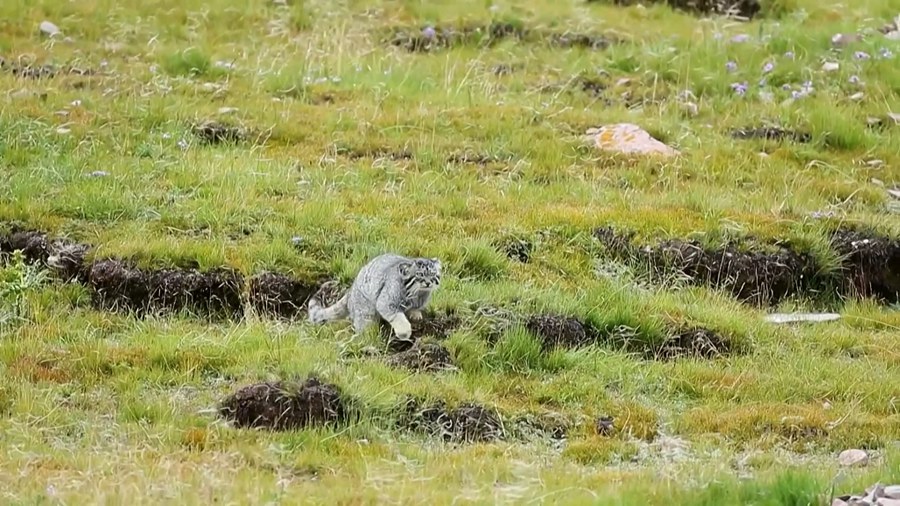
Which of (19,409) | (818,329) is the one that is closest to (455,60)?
(818,329)

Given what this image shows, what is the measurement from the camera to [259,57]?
15.1m

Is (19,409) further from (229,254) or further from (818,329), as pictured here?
(818,329)

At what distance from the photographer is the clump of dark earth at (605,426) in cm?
802

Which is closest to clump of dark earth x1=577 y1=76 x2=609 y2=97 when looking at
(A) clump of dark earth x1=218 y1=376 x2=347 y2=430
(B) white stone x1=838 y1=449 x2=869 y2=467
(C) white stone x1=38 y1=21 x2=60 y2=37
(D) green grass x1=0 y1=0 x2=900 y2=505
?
(D) green grass x1=0 y1=0 x2=900 y2=505

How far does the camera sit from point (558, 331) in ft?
30.8

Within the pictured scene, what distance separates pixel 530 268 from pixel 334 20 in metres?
7.41

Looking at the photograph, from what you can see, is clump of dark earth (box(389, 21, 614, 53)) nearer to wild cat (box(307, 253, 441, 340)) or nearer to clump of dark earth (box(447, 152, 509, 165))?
clump of dark earth (box(447, 152, 509, 165))

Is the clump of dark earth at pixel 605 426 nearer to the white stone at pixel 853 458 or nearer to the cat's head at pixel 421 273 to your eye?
the white stone at pixel 853 458

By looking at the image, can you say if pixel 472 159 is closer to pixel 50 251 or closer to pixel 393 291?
pixel 393 291

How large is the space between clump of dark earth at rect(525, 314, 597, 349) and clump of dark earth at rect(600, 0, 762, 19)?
10119 mm

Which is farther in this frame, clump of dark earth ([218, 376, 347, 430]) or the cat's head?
the cat's head

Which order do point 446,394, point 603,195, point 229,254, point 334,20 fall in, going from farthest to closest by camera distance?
1. point 334,20
2. point 603,195
3. point 229,254
4. point 446,394

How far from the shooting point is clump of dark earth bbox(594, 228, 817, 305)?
1073cm

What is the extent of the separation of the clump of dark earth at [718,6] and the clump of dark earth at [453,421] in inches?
466
